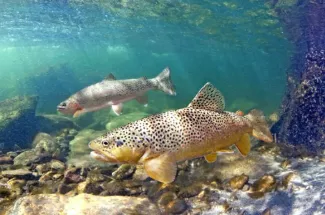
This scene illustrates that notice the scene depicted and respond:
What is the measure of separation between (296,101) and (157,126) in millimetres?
5279

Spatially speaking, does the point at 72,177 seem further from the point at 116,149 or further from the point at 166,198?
the point at 116,149

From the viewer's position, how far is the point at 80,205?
3.71m

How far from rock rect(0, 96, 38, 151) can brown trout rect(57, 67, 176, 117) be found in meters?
5.20

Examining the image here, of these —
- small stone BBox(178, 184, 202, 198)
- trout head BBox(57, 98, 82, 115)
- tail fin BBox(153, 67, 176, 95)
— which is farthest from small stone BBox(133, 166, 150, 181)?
trout head BBox(57, 98, 82, 115)

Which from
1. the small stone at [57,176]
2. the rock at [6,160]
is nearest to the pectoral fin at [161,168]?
the small stone at [57,176]

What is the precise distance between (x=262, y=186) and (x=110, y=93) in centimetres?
498

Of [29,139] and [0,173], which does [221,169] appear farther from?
[29,139]

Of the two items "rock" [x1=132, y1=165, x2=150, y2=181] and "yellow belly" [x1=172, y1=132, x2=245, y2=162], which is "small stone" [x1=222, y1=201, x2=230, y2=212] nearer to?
"yellow belly" [x1=172, y1=132, x2=245, y2=162]

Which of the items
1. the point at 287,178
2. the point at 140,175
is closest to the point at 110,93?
the point at 140,175

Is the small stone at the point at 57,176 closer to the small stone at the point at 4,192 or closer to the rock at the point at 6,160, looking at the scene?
the small stone at the point at 4,192

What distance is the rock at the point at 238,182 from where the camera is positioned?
465 centimetres

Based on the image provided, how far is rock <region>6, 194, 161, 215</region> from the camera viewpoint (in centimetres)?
349

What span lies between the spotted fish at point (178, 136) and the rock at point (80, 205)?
67 cm

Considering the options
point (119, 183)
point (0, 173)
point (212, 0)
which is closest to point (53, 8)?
point (212, 0)
